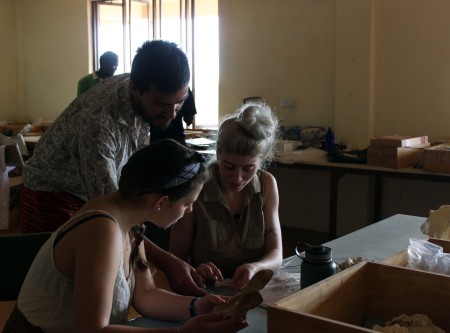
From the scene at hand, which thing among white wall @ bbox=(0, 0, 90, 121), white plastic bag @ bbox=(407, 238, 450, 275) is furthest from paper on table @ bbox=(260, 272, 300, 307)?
white wall @ bbox=(0, 0, 90, 121)

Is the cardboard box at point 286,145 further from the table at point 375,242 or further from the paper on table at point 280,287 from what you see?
the paper on table at point 280,287

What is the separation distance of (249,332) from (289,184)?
148 inches

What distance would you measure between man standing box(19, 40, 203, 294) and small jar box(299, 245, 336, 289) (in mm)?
335

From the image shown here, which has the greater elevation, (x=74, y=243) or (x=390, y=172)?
(x=74, y=243)

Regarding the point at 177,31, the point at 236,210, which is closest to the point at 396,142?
the point at 236,210

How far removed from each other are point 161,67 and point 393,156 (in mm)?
2496

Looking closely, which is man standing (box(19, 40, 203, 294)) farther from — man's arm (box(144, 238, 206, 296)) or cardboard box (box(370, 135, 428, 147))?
cardboard box (box(370, 135, 428, 147))

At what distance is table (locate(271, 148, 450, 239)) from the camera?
142 inches

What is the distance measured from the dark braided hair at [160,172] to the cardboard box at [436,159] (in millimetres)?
2603

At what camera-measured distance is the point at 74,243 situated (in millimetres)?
1220

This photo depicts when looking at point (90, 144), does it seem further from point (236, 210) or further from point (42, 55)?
point (42, 55)

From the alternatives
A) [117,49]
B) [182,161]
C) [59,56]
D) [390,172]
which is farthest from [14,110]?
[182,161]

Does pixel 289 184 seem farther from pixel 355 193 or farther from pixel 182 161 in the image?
pixel 182 161

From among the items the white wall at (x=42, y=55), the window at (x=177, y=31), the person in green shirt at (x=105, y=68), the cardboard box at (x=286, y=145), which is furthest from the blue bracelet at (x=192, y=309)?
the white wall at (x=42, y=55)
